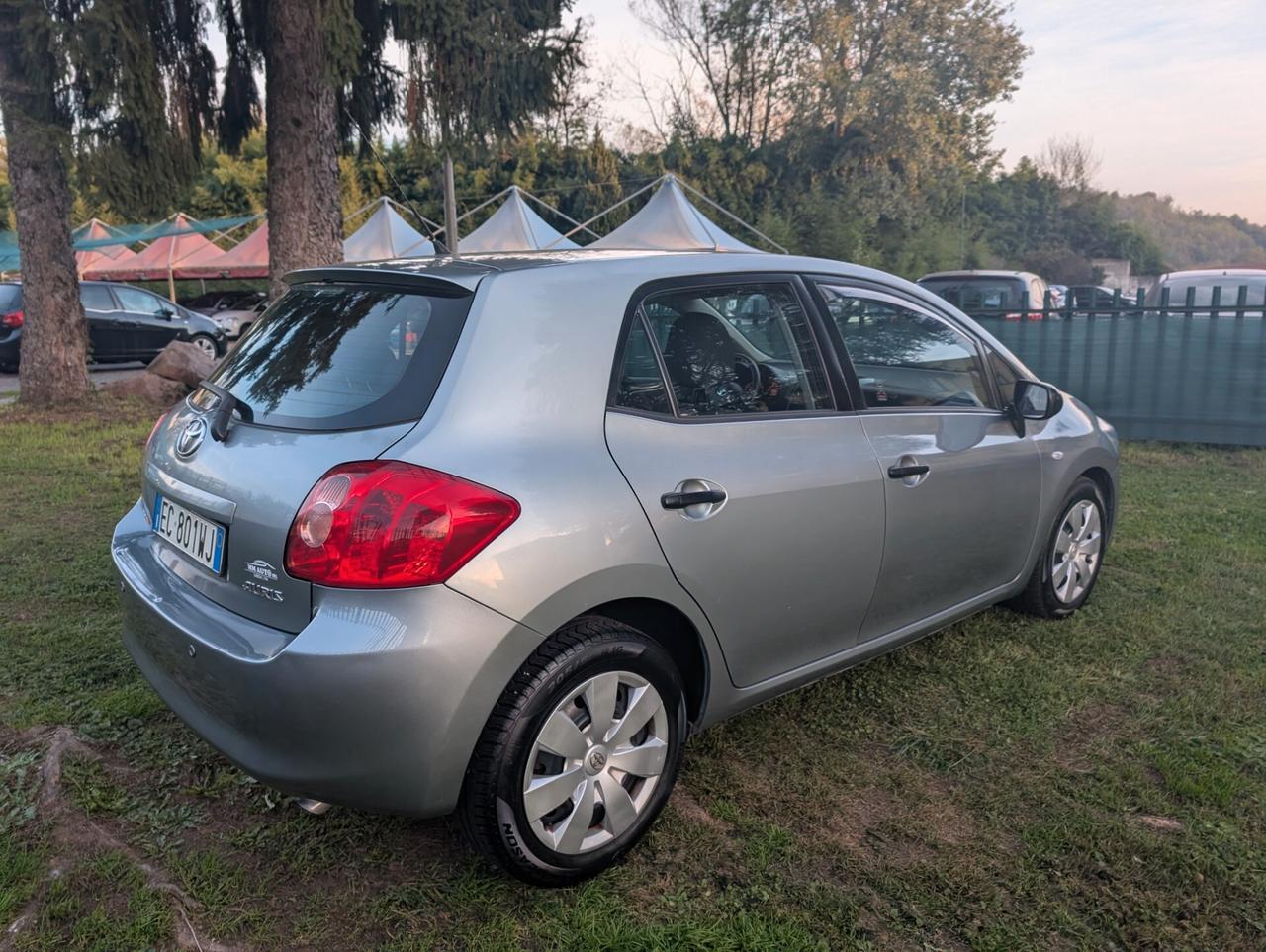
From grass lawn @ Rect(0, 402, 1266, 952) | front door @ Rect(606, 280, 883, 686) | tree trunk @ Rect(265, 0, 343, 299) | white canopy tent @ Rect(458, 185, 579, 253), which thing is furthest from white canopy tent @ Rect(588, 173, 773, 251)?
front door @ Rect(606, 280, 883, 686)

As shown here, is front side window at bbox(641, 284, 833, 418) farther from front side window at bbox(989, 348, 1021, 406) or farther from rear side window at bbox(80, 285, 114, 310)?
rear side window at bbox(80, 285, 114, 310)

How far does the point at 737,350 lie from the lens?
287 cm

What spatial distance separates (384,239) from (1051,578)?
17740 mm

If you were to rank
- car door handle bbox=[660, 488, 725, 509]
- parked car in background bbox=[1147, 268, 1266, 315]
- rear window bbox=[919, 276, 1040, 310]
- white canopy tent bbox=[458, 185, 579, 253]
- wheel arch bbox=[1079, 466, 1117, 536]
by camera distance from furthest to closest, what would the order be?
1. white canopy tent bbox=[458, 185, 579, 253]
2. rear window bbox=[919, 276, 1040, 310]
3. parked car in background bbox=[1147, 268, 1266, 315]
4. wheel arch bbox=[1079, 466, 1117, 536]
5. car door handle bbox=[660, 488, 725, 509]

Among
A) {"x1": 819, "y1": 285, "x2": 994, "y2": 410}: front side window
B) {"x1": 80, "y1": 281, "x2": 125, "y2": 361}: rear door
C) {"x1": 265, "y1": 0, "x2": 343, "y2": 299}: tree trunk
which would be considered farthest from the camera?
{"x1": 80, "y1": 281, "x2": 125, "y2": 361}: rear door

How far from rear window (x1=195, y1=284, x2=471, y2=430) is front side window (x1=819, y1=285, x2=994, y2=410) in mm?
1401

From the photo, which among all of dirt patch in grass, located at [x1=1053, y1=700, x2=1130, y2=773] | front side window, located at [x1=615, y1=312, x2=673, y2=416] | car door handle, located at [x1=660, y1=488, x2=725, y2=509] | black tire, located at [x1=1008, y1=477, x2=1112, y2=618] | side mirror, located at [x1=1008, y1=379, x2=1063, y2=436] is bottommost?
dirt patch in grass, located at [x1=1053, y1=700, x2=1130, y2=773]

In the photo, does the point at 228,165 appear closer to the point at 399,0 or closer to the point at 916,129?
the point at 916,129

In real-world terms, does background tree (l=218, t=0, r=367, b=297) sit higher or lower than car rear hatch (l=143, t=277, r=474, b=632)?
higher

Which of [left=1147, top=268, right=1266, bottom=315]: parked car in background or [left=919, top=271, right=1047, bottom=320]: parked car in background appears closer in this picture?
[left=1147, top=268, right=1266, bottom=315]: parked car in background

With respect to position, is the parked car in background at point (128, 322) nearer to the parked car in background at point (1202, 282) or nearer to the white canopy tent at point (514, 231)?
the white canopy tent at point (514, 231)

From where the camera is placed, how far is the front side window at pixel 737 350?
106 inches

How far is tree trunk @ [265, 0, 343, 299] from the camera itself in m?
8.44

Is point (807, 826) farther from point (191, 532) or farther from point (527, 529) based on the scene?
point (191, 532)
